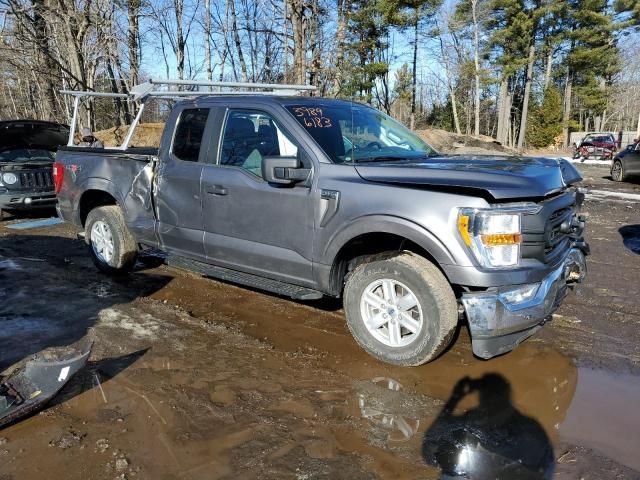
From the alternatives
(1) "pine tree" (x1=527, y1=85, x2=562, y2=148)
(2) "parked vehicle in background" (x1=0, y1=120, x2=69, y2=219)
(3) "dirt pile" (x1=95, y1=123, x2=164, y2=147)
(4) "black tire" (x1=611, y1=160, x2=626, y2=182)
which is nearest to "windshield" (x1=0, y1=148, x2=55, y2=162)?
(2) "parked vehicle in background" (x1=0, y1=120, x2=69, y2=219)

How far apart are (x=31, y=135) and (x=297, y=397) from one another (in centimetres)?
994

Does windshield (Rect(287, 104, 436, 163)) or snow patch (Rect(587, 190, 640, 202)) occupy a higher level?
windshield (Rect(287, 104, 436, 163))

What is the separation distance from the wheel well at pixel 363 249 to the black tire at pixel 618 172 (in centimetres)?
1654

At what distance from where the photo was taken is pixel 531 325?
341cm

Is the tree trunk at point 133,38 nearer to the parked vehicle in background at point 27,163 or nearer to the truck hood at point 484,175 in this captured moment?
the parked vehicle in background at point 27,163

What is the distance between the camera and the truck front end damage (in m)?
3.29

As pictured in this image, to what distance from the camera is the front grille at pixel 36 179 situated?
33.5 ft

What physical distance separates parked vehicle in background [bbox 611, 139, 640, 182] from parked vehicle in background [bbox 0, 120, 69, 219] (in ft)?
54.6

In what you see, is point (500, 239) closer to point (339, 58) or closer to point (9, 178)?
point (9, 178)

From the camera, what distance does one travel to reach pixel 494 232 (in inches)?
128

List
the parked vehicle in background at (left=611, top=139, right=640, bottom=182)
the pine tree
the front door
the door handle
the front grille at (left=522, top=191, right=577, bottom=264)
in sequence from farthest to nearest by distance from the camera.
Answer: the pine tree, the parked vehicle in background at (left=611, top=139, right=640, bottom=182), the door handle, the front door, the front grille at (left=522, top=191, right=577, bottom=264)

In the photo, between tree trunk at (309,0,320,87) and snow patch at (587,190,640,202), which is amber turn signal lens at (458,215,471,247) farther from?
tree trunk at (309,0,320,87)

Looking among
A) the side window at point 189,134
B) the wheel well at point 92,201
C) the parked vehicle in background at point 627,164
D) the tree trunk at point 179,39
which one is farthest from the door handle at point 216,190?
the tree trunk at point 179,39

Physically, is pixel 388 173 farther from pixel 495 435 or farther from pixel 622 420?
pixel 622 420
